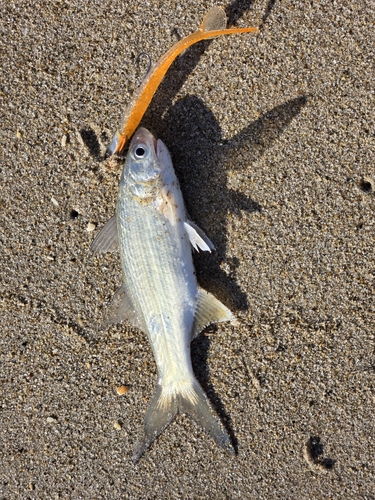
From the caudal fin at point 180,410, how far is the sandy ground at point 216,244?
106mm

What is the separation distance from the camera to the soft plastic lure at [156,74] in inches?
92.0

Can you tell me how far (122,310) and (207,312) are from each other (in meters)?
0.52

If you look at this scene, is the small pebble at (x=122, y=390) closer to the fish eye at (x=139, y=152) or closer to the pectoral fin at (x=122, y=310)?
the pectoral fin at (x=122, y=310)

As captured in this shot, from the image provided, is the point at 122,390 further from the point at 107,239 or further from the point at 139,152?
the point at 139,152

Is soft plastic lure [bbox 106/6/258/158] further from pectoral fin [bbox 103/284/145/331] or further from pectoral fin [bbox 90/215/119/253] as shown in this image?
pectoral fin [bbox 103/284/145/331]

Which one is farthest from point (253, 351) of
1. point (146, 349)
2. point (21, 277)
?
Answer: point (21, 277)

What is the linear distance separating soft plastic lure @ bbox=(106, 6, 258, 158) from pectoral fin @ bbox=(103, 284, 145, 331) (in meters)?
0.86

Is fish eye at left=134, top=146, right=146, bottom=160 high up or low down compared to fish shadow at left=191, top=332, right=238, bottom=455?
up

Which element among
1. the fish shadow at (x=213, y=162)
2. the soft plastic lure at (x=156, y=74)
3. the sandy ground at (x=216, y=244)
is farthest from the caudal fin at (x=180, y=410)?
the soft plastic lure at (x=156, y=74)

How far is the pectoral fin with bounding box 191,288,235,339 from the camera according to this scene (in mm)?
2453

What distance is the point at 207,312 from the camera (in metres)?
2.47

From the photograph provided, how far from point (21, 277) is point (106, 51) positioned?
60.6 inches

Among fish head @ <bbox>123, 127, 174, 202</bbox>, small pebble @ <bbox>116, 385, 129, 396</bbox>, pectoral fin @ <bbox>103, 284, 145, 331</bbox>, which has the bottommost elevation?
small pebble @ <bbox>116, 385, 129, 396</bbox>

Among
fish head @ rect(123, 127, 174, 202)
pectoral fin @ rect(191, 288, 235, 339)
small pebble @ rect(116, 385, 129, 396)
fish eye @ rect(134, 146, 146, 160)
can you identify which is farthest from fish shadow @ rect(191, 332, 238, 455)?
fish eye @ rect(134, 146, 146, 160)
